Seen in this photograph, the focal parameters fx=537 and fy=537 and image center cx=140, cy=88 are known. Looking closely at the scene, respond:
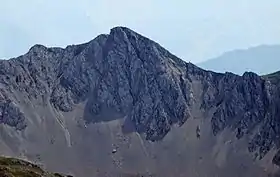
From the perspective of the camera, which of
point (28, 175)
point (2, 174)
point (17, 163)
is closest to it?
point (2, 174)

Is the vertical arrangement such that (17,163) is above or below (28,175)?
above

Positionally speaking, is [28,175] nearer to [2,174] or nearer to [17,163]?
[2,174]

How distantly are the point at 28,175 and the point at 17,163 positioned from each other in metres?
42.7

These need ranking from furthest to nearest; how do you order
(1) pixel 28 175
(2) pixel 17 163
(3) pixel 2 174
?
1. (2) pixel 17 163
2. (1) pixel 28 175
3. (3) pixel 2 174

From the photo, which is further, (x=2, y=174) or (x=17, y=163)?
(x=17, y=163)

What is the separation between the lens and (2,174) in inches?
4825

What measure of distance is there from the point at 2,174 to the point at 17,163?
59.2 meters

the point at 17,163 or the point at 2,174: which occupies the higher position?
the point at 17,163

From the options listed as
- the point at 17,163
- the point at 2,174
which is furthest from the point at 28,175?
the point at 17,163

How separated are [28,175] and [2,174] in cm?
1761

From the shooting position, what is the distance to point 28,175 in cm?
13975

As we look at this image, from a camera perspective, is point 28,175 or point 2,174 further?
point 28,175
